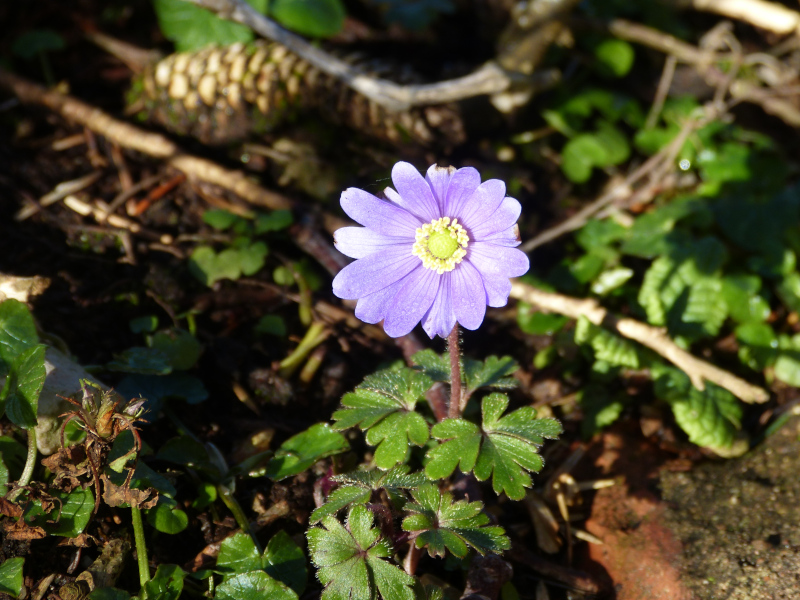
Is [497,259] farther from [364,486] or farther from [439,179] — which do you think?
[364,486]

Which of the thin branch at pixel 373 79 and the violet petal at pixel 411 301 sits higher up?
the thin branch at pixel 373 79

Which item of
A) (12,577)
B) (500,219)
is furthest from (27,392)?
(500,219)

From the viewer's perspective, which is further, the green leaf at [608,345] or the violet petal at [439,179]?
the green leaf at [608,345]

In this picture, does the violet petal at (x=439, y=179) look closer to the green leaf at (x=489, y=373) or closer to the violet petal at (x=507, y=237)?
the violet petal at (x=507, y=237)

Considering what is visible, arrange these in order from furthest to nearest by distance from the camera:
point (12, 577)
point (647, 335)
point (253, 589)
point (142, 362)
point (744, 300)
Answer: point (744, 300)
point (647, 335)
point (142, 362)
point (253, 589)
point (12, 577)

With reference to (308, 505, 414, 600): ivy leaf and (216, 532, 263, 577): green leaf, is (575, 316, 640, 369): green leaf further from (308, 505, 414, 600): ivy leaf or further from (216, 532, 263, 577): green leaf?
(216, 532, 263, 577): green leaf

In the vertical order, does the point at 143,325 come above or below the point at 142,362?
below

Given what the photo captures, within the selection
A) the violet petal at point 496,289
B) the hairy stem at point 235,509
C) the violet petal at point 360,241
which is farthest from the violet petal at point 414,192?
the hairy stem at point 235,509

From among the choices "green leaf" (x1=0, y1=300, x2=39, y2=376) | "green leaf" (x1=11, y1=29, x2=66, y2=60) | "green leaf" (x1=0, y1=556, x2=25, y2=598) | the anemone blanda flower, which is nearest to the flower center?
the anemone blanda flower
